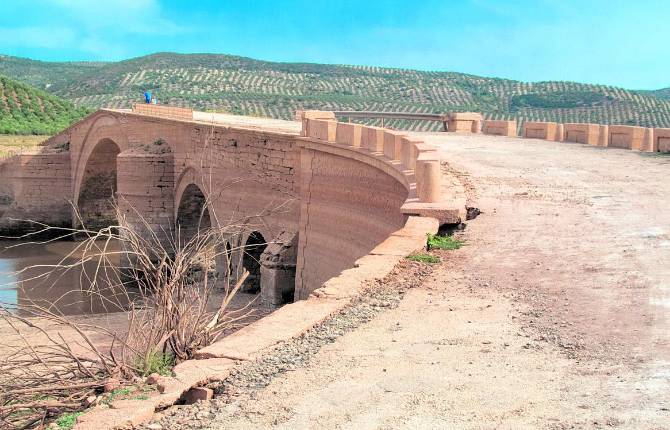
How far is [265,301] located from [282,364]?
14.4 meters

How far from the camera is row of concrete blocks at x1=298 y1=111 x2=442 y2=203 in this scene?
10633 millimetres

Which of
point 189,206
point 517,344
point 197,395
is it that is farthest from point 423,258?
point 189,206

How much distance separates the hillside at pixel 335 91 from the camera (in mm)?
57469

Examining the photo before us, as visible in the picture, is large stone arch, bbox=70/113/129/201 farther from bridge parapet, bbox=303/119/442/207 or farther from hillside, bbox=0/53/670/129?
hillside, bbox=0/53/670/129

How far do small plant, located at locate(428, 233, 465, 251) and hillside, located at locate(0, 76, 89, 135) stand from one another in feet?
177

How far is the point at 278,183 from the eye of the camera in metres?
21.2

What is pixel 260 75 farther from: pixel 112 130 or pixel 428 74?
pixel 112 130

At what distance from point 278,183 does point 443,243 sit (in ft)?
39.5

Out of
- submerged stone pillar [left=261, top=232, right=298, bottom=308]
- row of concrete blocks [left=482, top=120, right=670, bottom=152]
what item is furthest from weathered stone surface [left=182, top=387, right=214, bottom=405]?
row of concrete blocks [left=482, top=120, right=670, bottom=152]

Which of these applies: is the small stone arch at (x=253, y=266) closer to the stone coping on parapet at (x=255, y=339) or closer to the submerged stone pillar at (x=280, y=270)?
the submerged stone pillar at (x=280, y=270)

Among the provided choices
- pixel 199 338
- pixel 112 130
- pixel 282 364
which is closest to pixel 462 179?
pixel 199 338

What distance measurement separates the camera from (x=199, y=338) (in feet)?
24.9

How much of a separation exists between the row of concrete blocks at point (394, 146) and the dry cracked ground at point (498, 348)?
28.0 inches

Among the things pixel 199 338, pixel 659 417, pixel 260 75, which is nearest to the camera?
pixel 659 417
